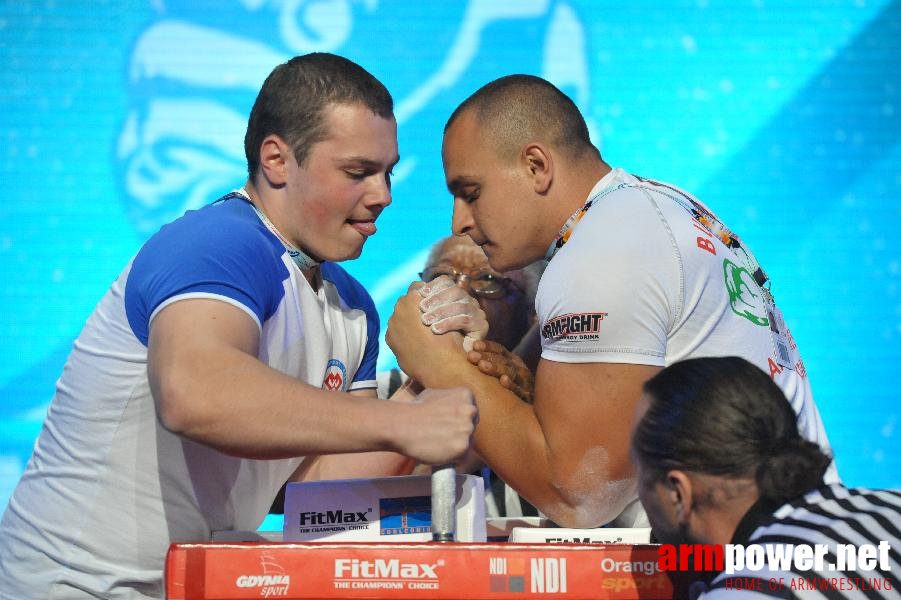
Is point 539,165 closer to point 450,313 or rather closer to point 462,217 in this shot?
point 462,217

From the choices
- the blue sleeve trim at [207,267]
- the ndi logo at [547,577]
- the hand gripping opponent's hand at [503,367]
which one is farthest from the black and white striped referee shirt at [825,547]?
the blue sleeve trim at [207,267]

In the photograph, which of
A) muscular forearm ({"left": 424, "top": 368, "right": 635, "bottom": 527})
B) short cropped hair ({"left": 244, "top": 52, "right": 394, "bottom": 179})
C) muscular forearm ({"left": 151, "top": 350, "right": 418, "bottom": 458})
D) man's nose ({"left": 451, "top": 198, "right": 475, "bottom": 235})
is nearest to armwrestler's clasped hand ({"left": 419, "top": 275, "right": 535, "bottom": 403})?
muscular forearm ({"left": 424, "top": 368, "right": 635, "bottom": 527})

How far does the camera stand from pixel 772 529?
1.42 meters

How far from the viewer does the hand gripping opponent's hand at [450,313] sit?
2.20 m

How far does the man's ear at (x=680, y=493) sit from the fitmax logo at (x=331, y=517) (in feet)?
1.63

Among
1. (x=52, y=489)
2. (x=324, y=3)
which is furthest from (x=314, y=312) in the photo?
(x=324, y=3)

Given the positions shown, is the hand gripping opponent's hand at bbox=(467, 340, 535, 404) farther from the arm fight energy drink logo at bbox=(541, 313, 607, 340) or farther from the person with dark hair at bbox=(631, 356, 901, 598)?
the person with dark hair at bbox=(631, 356, 901, 598)

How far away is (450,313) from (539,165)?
43 cm

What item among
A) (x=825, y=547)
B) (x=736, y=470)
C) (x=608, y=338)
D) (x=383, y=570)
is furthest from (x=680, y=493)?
(x=383, y=570)

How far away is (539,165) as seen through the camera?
7.64 ft

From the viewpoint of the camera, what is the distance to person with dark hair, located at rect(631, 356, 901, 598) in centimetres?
144

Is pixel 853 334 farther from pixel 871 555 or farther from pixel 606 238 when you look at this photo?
pixel 871 555

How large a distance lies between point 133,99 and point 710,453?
11.8 ft

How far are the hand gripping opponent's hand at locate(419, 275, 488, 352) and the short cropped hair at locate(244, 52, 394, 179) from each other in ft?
1.44
